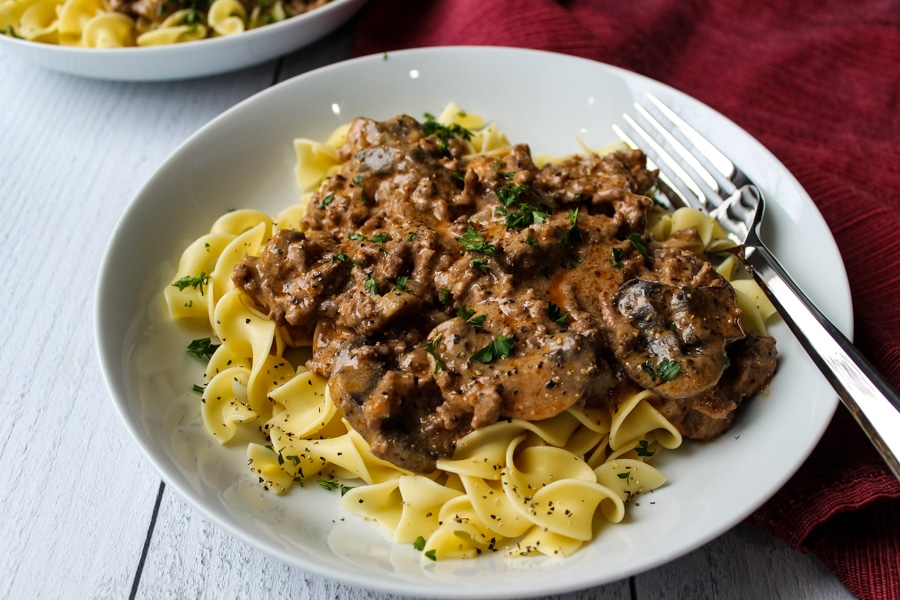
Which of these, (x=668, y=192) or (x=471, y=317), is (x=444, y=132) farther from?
(x=471, y=317)

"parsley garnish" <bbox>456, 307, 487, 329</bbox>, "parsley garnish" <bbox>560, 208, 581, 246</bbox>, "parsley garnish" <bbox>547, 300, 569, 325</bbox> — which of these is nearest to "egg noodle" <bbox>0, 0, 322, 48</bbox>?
"parsley garnish" <bbox>560, 208, 581, 246</bbox>

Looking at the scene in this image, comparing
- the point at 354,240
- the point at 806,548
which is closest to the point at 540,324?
the point at 354,240

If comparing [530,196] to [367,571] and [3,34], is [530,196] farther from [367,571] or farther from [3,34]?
[3,34]

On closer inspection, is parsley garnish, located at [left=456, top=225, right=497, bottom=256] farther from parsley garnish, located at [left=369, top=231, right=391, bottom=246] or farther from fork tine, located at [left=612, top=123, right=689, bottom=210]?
fork tine, located at [left=612, top=123, right=689, bottom=210]

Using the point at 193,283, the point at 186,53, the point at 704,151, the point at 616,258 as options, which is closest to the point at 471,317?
the point at 616,258

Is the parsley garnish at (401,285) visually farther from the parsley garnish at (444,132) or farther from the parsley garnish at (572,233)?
the parsley garnish at (444,132)

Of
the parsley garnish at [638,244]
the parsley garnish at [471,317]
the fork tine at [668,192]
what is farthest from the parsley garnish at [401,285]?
the fork tine at [668,192]
